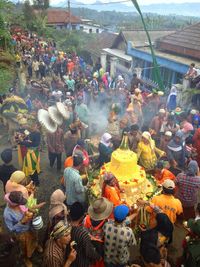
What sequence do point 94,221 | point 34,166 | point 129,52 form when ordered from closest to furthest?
point 94,221, point 34,166, point 129,52

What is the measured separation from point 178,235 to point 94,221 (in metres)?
2.72

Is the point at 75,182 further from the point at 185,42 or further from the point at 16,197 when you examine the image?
the point at 185,42

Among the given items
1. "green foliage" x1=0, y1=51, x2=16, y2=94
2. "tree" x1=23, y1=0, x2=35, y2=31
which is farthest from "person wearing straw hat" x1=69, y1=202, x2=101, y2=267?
"tree" x1=23, y1=0, x2=35, y2=31

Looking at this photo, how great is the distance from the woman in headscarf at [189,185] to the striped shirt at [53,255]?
3.00m

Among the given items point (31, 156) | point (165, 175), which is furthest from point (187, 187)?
point (31, 156)

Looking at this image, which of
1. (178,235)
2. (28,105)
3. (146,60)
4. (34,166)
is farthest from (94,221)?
(146,60)

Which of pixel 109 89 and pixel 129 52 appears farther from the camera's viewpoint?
pixel 129 52

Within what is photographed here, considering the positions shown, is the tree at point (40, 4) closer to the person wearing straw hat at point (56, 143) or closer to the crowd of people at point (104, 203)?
the crowd of people at point (104, 203)

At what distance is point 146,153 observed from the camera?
722cm

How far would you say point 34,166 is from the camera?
7.50 m

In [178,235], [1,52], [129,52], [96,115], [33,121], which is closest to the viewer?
[178,235]

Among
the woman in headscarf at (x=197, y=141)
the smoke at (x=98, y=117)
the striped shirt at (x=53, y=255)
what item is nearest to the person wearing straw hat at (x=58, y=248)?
the striped shirt at (x=53, y=255)

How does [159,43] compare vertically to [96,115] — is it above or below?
above

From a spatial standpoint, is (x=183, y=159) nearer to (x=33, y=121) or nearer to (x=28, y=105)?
(x=33, y=121)
